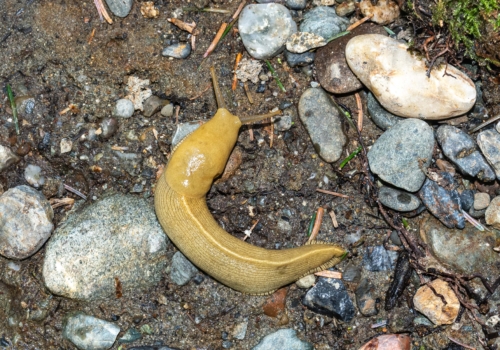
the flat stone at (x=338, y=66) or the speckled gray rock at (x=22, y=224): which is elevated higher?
the flat stone at (x=338, y=66)

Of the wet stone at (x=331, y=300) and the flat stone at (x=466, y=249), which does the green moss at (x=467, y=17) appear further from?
the wet stone at (x=331, y=300)

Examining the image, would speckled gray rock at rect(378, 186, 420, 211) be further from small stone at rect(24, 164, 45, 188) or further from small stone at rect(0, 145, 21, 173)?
small stone at rect(0, 145, 21, 173)

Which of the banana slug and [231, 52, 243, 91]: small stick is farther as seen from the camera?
[231, 52, 243, 91]: small stick

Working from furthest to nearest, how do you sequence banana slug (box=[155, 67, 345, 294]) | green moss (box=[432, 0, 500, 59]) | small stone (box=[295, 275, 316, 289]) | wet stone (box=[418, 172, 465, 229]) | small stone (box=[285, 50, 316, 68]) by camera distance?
small stone (box=[285, 50, 316, 68])
small stone (box=[295, 275, 316, 289])
wet stone (box=[418, 172, 465, 229])
banana slug (box=[155, 67, 345, 294])
green moss (box=[432, 0, 500, 59])

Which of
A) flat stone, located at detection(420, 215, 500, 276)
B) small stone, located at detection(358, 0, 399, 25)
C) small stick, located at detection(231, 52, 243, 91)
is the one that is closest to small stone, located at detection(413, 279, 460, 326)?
flat stone, located at detection(420, 215, 500, 276)

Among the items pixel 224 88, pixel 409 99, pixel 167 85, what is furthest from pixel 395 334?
pixel 167 85

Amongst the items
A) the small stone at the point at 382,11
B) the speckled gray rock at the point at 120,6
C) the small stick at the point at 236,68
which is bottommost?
the small stick at the point at 236,68

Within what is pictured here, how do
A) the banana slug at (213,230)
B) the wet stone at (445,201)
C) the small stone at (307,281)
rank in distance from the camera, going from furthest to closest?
the small stone at (307,281), the wet stone at (445,201), the banana slug at (213,230)

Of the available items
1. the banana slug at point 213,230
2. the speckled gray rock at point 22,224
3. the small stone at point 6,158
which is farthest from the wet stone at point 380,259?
the small stone at point 6,158
